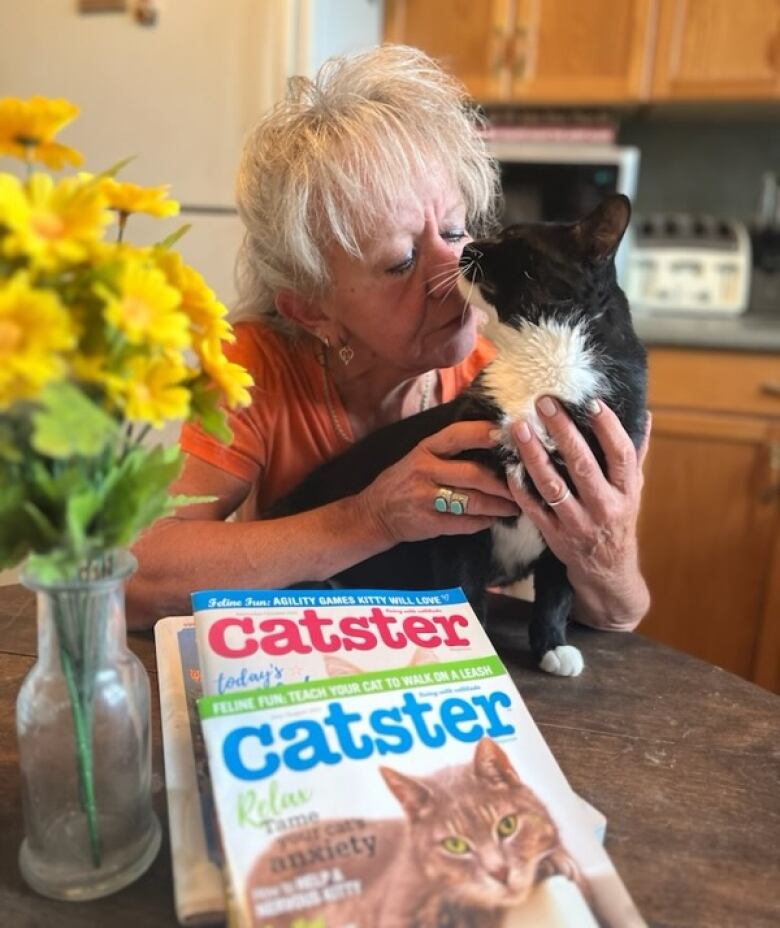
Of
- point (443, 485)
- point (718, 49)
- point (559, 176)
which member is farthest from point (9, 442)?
point (718, 49)

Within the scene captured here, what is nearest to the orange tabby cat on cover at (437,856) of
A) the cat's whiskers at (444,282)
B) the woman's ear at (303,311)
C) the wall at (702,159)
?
the cat's whiskers at (444,282)

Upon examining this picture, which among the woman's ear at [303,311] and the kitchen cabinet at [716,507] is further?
the kitchen cabinet at [716,507]

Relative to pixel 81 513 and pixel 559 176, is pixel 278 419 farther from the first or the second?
pixel 559 176

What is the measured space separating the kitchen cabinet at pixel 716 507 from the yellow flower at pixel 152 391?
1.89 metres

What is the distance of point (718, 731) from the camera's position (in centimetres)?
76

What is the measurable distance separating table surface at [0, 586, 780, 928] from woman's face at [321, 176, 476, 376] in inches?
15.9

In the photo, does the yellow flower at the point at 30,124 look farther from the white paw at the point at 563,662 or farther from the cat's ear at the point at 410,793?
the white paw at the point at 563,662

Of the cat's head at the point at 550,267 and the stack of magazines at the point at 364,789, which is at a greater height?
the cat's head at the point at 550,267

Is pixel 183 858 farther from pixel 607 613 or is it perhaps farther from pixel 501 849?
pixel 607 613

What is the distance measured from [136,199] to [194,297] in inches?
2.5

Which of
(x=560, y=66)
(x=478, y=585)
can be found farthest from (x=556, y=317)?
(x=560, y=66)

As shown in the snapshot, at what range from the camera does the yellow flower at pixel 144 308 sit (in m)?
0.40

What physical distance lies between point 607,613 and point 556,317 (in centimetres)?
37

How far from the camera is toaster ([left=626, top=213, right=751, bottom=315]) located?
2.39 metres
